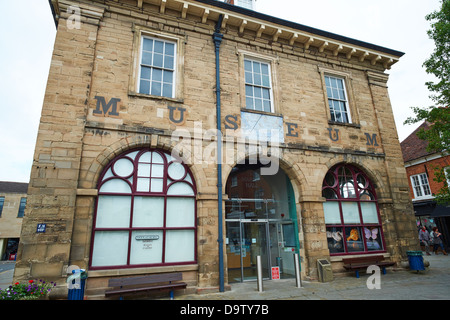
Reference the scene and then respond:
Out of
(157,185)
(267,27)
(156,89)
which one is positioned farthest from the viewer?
(267,27)

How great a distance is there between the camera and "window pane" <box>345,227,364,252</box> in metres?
9.37

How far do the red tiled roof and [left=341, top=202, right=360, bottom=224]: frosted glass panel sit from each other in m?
12.0

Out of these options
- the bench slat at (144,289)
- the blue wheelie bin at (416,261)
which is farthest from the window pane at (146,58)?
the blue wheelie bin at (416,261)

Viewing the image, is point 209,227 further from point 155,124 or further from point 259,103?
point 259,103

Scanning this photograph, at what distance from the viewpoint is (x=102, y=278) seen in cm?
629

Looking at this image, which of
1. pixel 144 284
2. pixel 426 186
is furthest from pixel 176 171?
pixel 426 186

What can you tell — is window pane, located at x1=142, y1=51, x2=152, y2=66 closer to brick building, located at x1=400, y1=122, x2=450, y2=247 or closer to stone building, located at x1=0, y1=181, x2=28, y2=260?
brick building, located at x1=400, y1=122, x2=450, y2=247

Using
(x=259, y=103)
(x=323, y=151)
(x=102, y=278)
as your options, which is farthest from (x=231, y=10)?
(x=102, y=278)

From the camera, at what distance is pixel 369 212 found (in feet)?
33.0

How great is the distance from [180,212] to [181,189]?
659 millimetres

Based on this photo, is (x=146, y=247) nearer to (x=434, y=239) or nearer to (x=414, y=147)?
(x=434, y=239)

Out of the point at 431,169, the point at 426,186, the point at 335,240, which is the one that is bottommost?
the point at 335,240

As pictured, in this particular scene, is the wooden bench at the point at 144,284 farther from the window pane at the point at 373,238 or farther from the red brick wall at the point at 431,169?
A: the red brick wall at the point at 431,169

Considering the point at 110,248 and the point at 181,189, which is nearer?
the point at 110,248
